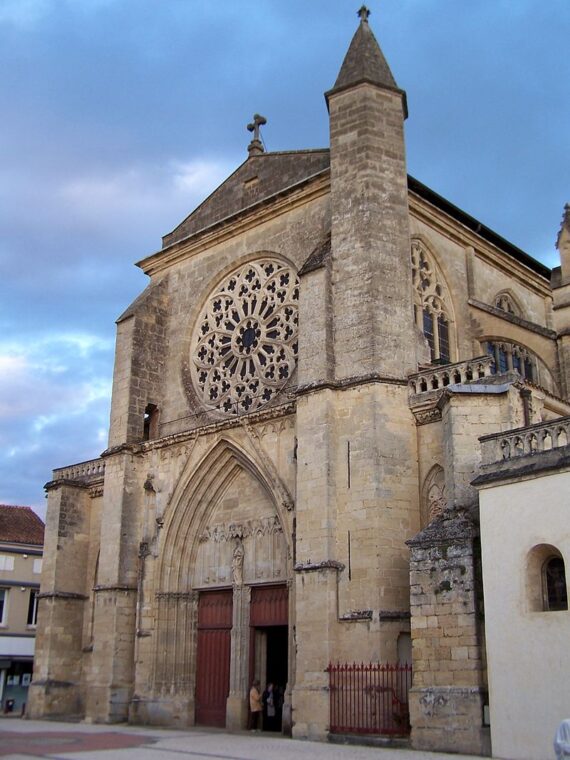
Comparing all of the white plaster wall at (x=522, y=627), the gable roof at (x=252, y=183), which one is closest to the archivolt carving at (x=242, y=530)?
the white plaster wall at (x=522, y=627)

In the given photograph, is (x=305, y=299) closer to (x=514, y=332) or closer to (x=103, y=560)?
(x=514, y=332)

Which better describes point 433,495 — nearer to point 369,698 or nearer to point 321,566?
point 321,566

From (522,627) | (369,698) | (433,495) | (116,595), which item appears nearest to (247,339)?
(116,595)

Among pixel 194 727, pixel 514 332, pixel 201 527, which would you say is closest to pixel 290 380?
pixel 201 527

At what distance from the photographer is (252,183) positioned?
22.2 m

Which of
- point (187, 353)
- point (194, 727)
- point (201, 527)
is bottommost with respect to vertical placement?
point (194, 727)

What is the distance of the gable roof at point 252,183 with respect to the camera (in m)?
20.8

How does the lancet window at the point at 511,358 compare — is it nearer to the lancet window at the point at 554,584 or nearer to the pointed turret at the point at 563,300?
the pointed turret at the point at 563,300

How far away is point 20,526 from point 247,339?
16155mm

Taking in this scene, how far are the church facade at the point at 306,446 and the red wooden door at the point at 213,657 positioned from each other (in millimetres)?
48

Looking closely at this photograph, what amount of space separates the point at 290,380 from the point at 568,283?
841cm

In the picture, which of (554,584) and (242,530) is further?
(242,530)

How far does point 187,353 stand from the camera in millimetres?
22109

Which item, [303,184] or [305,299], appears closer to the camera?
[305,299]
